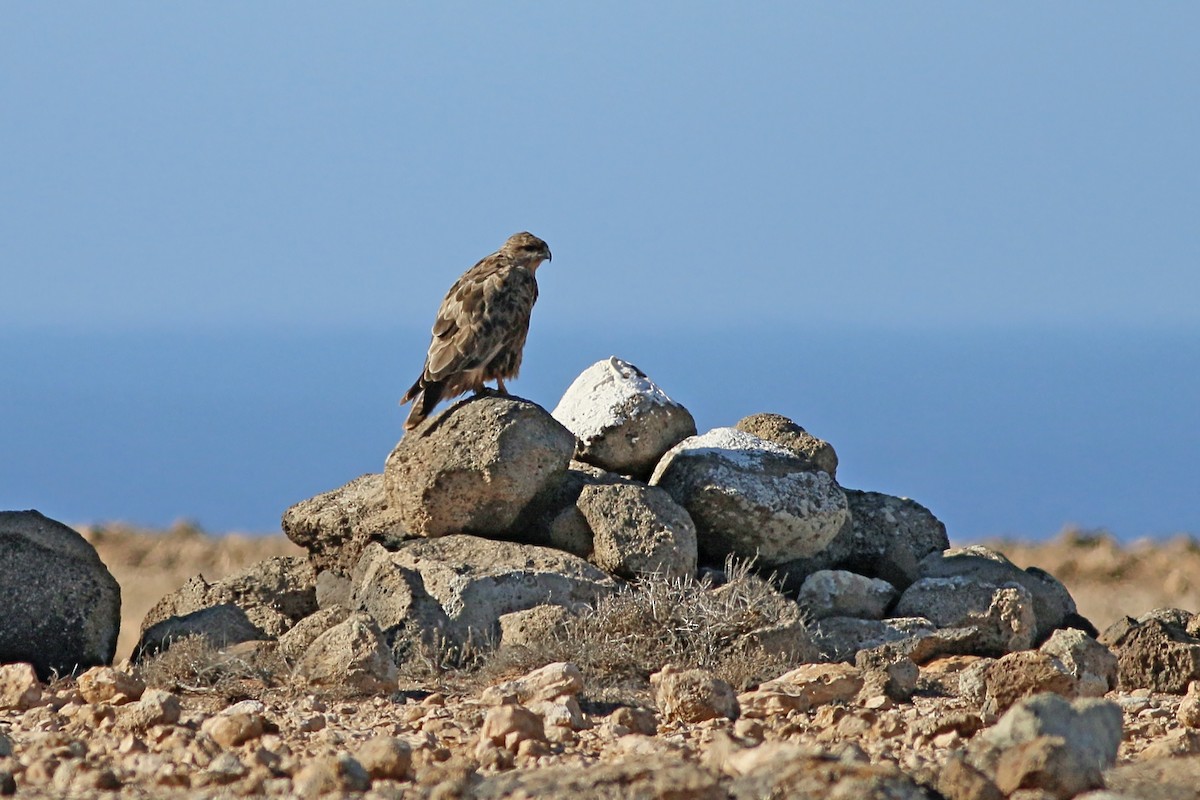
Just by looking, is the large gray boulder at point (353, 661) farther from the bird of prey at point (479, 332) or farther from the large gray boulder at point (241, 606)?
the bird of prey at point (479, 332)

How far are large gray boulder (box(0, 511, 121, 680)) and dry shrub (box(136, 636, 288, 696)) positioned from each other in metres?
0.59

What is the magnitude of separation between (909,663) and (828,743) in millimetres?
1919

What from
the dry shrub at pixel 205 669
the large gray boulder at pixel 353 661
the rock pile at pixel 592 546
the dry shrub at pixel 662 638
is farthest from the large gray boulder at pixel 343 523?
the large gray boulder at pixel 353 661

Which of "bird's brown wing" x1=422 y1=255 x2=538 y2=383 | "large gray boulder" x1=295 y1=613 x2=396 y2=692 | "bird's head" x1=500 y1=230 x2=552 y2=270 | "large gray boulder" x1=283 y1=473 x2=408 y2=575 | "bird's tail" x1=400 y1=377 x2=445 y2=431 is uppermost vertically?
"bird's head" x1=500 y1=230 x2=552 y2=270

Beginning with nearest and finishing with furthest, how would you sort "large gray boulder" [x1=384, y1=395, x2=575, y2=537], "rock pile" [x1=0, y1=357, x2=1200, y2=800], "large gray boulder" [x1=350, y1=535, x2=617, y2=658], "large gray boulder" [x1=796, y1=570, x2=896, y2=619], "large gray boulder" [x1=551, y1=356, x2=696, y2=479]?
"rock pile" [x1=0, y1=357, x2=1200, y2=800], "large gray boulder" [x1=350, y1=535, x2=617, y2=658], "large gray boulder" [x1=384, y1=395, x2=575, y2=537], "large gray boulder" [x1=796, y1=570, x2=896, y2=619], "large gray boulder" [x1=551, y1=356, x2=696, y2=479]

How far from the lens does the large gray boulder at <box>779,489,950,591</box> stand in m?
11.8

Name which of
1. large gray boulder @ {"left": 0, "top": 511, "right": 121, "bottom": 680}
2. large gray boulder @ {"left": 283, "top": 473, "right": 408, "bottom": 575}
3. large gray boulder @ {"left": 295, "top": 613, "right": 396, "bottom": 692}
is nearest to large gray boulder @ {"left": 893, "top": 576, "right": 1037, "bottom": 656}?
large gray boulder @ {"left": 283, "top": 473, "right": 408, "bottom": 575}

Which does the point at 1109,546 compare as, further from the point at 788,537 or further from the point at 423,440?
the point at 423,440

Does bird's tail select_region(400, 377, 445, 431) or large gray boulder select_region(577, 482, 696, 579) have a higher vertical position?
bird's tail select_region(400, 377, 445, 431)

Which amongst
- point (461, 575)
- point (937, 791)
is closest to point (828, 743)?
point (937, 791)

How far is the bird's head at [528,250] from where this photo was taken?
1175cm

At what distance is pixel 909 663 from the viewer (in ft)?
28.9

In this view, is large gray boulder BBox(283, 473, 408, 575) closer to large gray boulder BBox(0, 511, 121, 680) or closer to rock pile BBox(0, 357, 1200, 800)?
rock pile BBox(0, 357, 1200, 800)

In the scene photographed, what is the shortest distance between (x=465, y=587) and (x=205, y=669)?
65.9 inches
